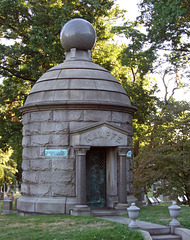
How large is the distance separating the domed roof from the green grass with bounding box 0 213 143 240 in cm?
389

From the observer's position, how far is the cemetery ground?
7.32 meters

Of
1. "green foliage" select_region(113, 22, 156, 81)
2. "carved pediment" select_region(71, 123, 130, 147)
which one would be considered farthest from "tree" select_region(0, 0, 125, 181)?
"carved pediment" select_region(71, 123, 130, 147)

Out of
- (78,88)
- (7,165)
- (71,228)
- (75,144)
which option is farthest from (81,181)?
(7,165)

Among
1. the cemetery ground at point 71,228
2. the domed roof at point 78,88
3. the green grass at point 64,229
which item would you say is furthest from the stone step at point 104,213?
the domed roof at point 78,88

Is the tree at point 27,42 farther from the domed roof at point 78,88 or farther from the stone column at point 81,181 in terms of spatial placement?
the stone column at point 81,181

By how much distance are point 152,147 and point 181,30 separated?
5.71 metres

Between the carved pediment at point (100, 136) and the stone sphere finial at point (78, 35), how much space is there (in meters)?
3.87

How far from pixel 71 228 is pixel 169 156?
5843 mm

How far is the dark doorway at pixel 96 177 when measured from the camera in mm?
12344

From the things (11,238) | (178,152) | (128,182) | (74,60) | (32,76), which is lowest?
(11,238)

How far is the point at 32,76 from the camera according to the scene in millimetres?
19672

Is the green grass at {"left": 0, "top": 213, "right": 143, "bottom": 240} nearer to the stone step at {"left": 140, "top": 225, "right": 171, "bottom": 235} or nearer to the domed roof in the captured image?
the stone step at {"left": 140, "top": 225, "right": 171, "bottom": 235}

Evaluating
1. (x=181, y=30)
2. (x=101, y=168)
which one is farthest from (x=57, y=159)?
(x=181, y=30)

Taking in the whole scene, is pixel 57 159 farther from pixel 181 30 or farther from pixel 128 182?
pixel 181 30
